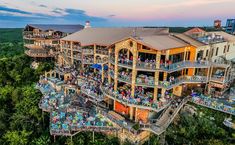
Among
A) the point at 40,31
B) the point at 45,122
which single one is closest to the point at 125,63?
the point at 45,122

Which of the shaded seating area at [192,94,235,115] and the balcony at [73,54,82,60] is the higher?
the balcony at [73,54,82,60]

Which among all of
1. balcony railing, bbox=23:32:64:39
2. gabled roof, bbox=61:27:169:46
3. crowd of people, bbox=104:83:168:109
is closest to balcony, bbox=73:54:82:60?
gabled roof, bbox=61:27:169:46

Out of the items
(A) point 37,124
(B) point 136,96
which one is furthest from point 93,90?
(A) point 37,124

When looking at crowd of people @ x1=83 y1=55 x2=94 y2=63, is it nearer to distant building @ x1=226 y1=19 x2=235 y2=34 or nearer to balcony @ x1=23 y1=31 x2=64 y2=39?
balcony @ x1=23 y1=31 x2=64 y2=39

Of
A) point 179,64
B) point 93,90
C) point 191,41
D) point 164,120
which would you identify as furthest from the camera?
point 93,90

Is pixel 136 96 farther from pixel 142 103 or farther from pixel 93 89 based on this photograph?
pixel 93 89

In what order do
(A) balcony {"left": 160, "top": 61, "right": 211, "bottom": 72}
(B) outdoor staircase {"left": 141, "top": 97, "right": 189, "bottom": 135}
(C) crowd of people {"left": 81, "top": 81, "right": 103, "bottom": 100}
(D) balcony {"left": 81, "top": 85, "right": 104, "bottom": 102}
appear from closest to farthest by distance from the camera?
(B) outdoor staircase {"left": 141, "top": 97, "right": 189, "bottom": 135} → (A) balcony {"left": 160, "top": 61, "right": 211, "bottom": 72} → (D) balcony {"left": 81, "top": 85, "right": 104, "bottom": 102} → (C) crowd of people {"left": 81, "top": 81, "right": 103, "bottom": 100}
